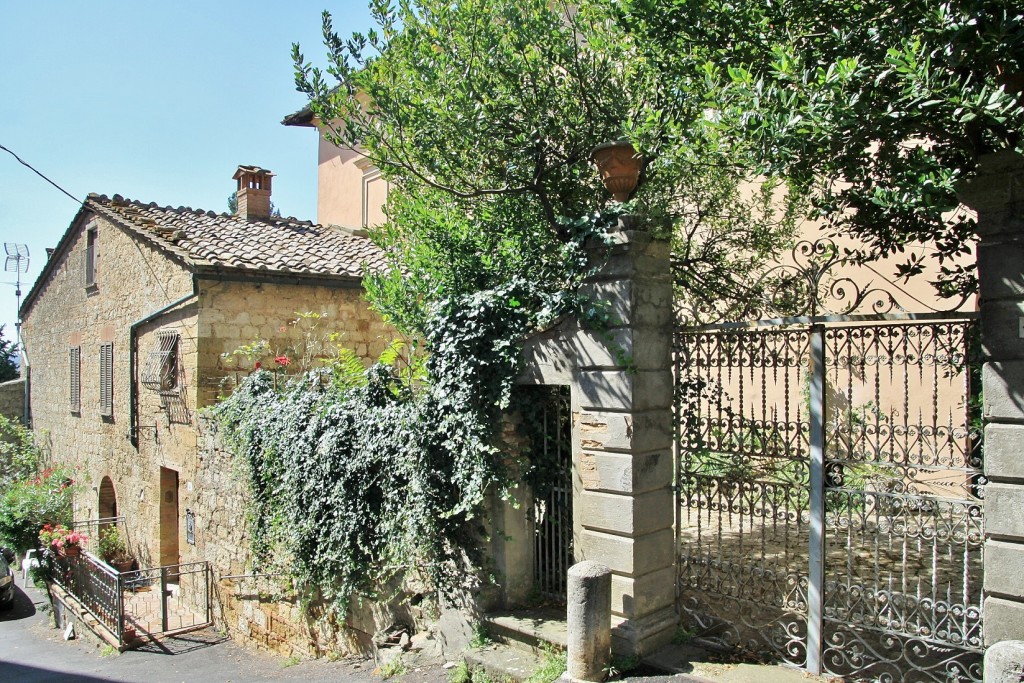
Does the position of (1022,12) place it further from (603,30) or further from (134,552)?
(134,552)

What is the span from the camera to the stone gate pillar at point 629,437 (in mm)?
4996

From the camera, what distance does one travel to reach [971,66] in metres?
4.06

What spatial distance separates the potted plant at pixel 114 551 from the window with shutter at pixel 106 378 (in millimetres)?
2362

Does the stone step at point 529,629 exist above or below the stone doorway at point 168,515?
above

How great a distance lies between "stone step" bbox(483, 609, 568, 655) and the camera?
17.4 ft

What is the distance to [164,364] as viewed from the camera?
37.0 feet

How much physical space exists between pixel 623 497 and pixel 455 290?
2.11 metres

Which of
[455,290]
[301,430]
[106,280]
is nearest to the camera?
[455,290]

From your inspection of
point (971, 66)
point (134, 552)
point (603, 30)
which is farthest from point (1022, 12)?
point (134, 552)

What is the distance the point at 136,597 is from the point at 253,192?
774cm

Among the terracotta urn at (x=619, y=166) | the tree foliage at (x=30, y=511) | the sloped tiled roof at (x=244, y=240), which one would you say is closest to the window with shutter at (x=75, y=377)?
the tree foliage at (x=30, y=511)

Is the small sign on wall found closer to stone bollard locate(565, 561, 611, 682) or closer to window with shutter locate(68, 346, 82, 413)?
window with shutter locate(68, 346, 82, 413)

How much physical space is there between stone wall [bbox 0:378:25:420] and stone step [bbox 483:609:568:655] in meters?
22.2

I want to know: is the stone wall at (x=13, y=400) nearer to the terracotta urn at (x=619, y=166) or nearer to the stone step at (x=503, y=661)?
the stone step at (x=503, y=661)
